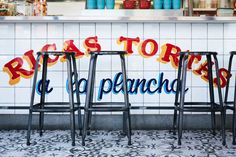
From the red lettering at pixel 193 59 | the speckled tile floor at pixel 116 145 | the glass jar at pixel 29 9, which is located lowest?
the speckled tile floor at pixel 116 145

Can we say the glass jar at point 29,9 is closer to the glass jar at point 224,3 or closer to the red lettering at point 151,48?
the red lettering at point 151,48

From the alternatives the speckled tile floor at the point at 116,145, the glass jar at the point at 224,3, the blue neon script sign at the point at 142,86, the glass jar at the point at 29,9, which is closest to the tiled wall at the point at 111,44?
the blue neon script sign at the point at 142,86

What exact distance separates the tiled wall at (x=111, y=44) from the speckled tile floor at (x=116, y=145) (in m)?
0.39

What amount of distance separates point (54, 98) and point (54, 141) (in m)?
0.63

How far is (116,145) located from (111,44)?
46.4 inches

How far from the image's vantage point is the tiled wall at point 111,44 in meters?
3.99

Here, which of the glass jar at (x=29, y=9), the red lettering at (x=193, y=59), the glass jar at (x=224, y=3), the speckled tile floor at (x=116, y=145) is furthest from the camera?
the glass jar at (x=224, y=3)

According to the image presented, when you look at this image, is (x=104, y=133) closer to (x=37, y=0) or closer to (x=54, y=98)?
(x=54, y=98)

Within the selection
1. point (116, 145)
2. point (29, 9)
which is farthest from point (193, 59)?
point (29, 9)

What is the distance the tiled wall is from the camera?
13.1 ft

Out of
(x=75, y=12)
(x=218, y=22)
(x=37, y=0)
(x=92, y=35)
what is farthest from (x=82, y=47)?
(x=75, y=12)

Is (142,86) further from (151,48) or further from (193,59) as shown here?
(193,59)

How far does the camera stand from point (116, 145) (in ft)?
11.0

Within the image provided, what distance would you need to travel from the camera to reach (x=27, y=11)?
13.8 feet
